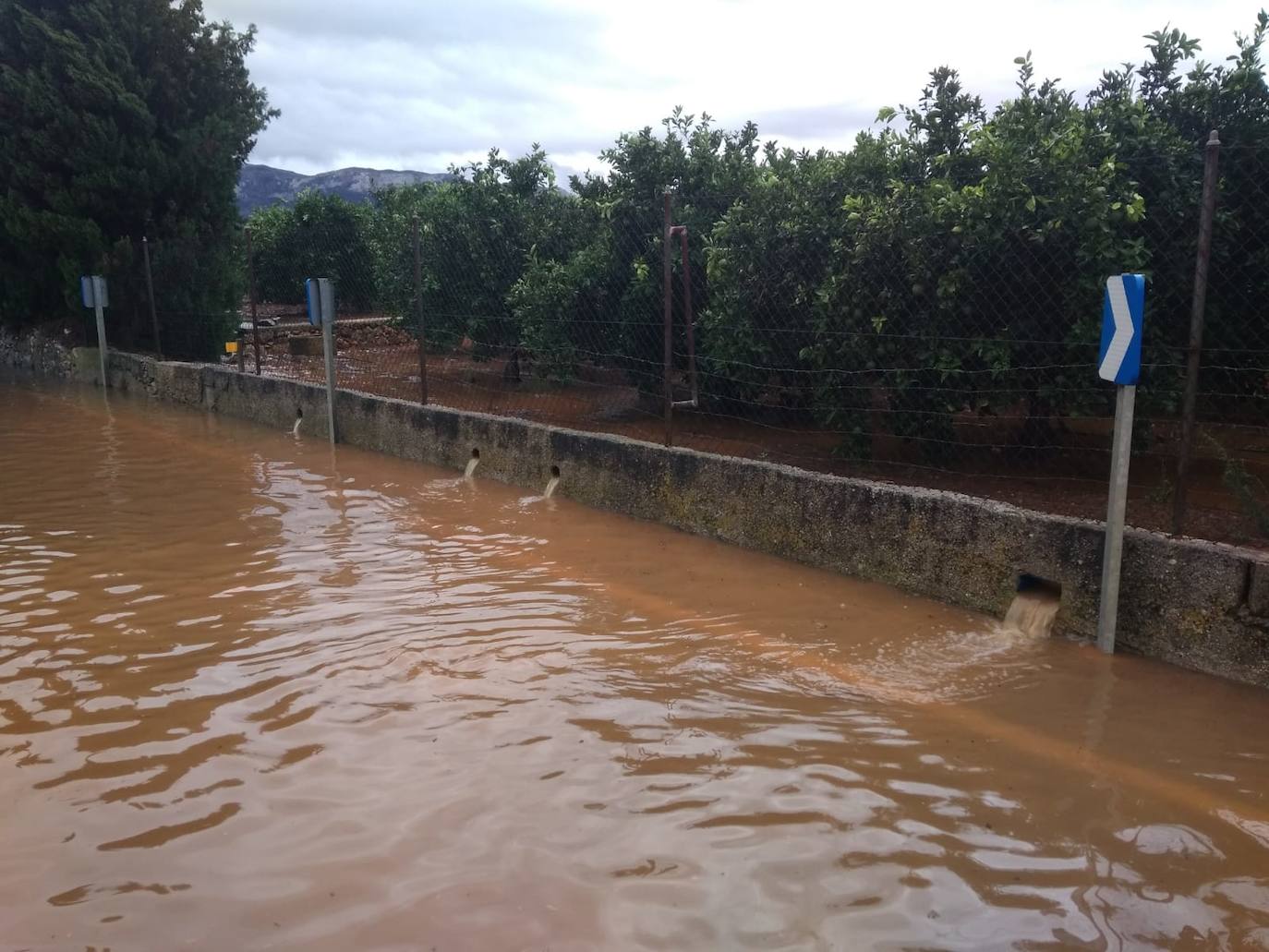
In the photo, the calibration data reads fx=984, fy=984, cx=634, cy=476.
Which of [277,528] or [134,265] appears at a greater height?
[134,265]

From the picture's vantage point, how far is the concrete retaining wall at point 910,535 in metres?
4.23

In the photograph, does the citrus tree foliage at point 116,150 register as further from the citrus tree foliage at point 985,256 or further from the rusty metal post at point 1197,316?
the rusty metal post at point 1197,316

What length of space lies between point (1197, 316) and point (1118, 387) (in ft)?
1.45

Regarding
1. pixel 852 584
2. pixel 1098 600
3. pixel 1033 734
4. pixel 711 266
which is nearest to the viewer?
pixel 1033 734

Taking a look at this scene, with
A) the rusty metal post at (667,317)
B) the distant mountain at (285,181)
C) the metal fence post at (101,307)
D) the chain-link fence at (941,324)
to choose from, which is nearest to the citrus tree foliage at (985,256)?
the chain-link fence at (941,324)

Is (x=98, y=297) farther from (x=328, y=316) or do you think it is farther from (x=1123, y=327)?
(x=1123, y=327)

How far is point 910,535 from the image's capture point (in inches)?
210

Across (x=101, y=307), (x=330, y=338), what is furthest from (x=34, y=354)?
(x=330, y=338)

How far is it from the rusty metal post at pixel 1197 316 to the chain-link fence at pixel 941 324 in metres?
0.03

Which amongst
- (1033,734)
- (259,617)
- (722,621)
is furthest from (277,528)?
(1033,734)

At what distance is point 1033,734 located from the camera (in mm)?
3764

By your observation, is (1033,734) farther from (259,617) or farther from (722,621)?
(259,617)

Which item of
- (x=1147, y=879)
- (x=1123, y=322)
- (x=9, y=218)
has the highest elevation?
(x=9, y=218)

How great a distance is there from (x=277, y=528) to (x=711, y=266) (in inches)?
153
